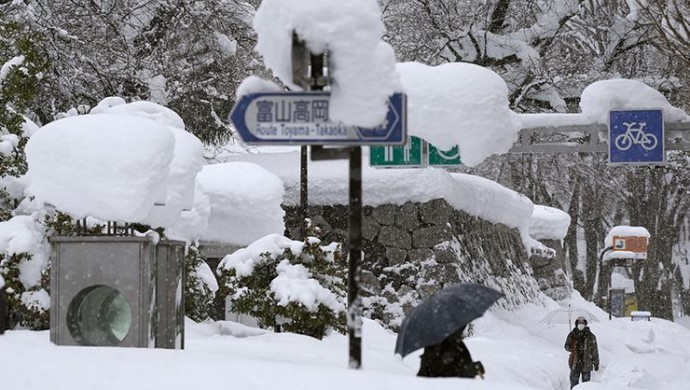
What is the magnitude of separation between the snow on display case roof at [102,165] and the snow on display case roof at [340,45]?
9.15 ft

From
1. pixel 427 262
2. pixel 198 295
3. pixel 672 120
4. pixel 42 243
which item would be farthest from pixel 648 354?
pixel 42 243

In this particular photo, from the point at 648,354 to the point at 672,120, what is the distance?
8969mm

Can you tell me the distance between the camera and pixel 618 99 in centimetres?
1496

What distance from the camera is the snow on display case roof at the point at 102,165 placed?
9383mm

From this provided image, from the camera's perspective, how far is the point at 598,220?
38.5 meters

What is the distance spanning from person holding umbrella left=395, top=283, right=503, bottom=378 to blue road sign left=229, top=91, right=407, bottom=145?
1.28 metres

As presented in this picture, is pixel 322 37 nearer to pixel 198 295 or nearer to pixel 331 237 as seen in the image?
pixel 198 295

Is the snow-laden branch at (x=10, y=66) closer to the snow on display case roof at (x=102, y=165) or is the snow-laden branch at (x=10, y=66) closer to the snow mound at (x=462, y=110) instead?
the snow on display case roof at (x=102, y=165)

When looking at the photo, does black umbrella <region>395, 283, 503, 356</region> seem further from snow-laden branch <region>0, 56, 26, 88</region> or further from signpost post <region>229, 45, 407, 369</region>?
snow-laden branch <region>0, 56, 26, 88</region>

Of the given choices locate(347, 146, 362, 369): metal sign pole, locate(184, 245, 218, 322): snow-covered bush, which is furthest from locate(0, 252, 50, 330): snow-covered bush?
locate(347, 146, 362, 369): metal sign pole

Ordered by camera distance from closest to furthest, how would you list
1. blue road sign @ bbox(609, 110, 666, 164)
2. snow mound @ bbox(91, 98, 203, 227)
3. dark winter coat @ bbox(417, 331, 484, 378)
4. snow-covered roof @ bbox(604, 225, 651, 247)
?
dark winter coat @ bbox(417, 331, 484, 378) < snow mound @ bbox(91, 98, 203, 227) < blue road sign @ bbox(609, 110, 666, 164) < snow-covered roof @ bbox(604, 225, 651, 247)

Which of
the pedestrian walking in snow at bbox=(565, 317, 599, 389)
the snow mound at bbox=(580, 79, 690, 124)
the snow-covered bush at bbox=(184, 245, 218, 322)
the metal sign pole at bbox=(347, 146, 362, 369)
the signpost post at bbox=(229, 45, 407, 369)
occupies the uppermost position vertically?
the snow mound at bbox=(580, 79, 690, 124)

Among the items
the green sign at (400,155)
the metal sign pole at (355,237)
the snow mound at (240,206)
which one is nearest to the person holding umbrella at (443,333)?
the metal sign pole at (355,237)

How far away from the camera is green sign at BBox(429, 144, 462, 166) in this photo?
48.5 feet
